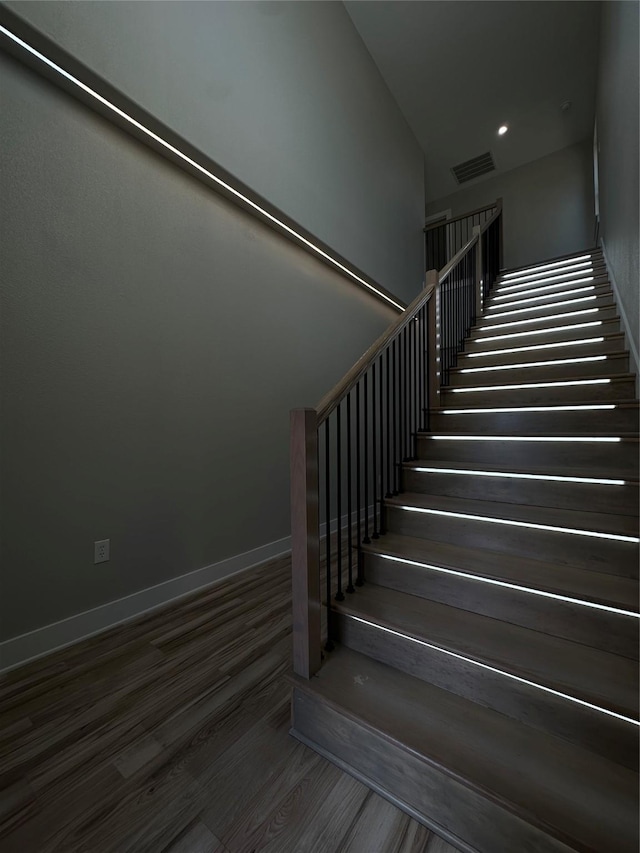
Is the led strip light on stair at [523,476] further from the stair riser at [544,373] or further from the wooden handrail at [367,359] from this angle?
the stair riser at [544,373]

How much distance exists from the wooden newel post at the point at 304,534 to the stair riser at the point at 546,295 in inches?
136

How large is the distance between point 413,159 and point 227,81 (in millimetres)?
3956

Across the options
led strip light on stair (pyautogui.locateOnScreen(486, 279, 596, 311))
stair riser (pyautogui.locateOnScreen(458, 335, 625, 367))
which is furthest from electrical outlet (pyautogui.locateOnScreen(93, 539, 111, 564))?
led strip light on stair (pyautogui.locateOnScreen(486, 279, 596, 311))

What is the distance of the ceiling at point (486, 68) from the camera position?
4023mm

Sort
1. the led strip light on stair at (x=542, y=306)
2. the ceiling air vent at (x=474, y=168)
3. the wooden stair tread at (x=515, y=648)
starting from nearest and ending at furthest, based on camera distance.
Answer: the wooden stair tread at (x=515, y=648) < the led strip light on stair at (x=542, y=306) < the ceiling air vent at (x=474, y=168)

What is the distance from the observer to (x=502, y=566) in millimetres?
1512

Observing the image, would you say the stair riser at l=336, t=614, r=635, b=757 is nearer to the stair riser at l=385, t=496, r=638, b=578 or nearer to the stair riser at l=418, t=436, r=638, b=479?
the stair riser at l=385, t=496, r=638, b=578

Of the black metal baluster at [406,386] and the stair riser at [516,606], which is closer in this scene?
the stair riser at [516,606]

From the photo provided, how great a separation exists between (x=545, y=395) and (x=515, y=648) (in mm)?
1747

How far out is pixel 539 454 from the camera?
6.53ft

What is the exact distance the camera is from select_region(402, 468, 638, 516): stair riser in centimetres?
159

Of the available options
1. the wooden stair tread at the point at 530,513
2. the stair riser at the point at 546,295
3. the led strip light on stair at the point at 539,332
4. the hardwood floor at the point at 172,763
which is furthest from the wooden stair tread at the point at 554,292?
the hardwood floor at the point at 172,763

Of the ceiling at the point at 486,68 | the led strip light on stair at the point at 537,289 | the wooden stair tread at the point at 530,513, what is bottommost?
the wooden stair tread at the point at 530,513

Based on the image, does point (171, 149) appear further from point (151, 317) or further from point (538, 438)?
point (538, 438)
